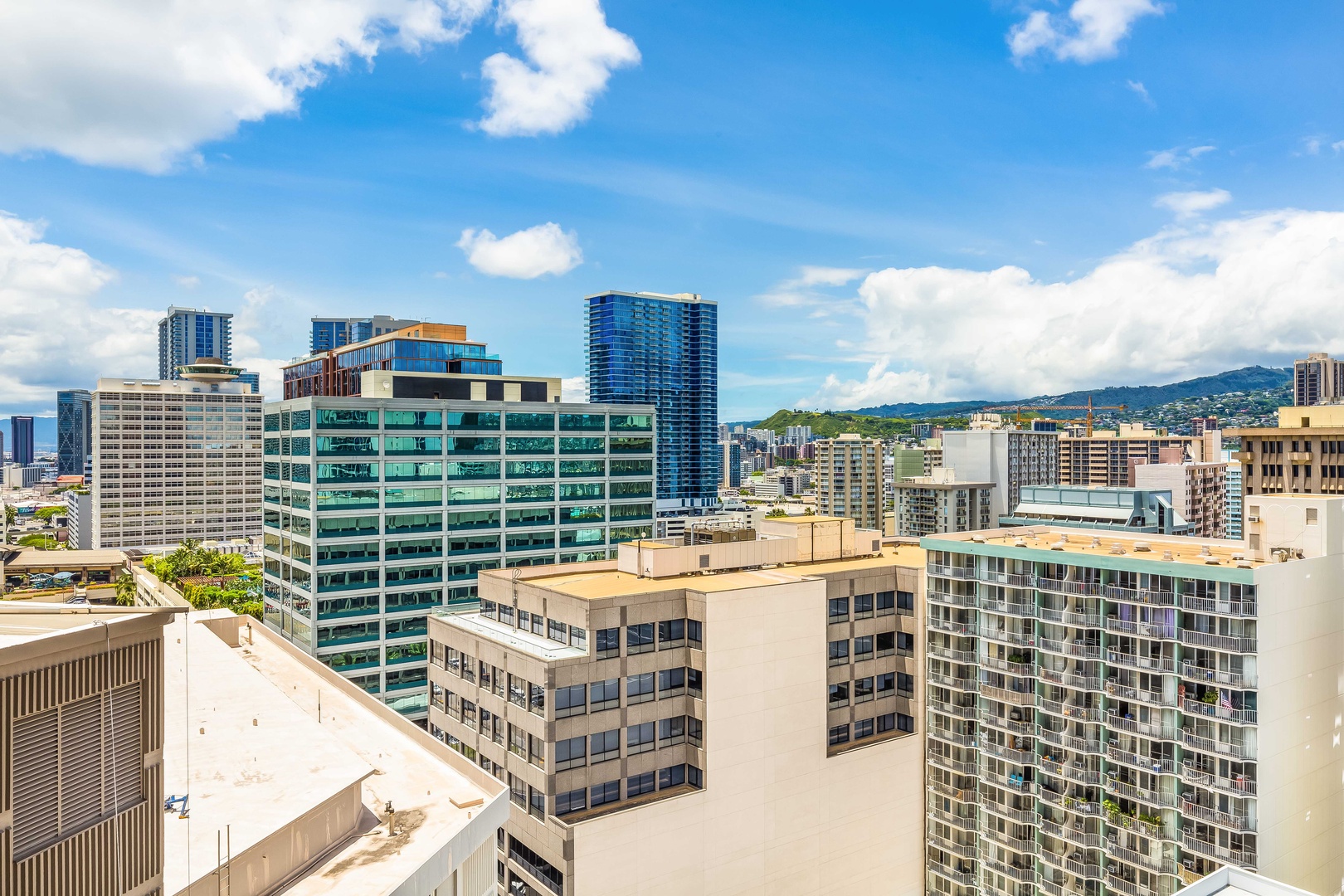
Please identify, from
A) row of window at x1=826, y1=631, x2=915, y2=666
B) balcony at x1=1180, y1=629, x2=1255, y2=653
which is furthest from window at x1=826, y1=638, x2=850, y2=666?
balcony at x1=1180, y1=629, x2=1255, y2=653

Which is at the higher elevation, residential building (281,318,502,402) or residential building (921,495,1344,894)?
residential building (281,318,502,402)

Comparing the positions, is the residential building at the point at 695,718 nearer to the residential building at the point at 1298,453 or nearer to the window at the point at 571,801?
the window at the point at 571,801

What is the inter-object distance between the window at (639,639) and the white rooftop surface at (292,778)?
14130 millimetres

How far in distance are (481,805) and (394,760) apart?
7.11 meters

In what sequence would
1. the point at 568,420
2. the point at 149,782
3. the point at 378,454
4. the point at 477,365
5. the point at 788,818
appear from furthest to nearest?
the point at 477,365 < the point at 568,420 < the point at 378,454 < the point at 788,818 < the point at 149,782

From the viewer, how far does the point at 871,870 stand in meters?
58.7

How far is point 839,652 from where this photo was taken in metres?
58.2

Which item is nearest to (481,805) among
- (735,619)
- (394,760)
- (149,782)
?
(394,760)

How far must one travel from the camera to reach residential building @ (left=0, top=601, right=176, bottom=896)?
15.9 metres

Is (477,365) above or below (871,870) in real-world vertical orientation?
above

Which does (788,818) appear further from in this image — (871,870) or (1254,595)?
(1254,595)

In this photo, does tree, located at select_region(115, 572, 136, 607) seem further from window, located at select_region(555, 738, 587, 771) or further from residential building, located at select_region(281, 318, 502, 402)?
window, located at select_region(555, 738, 587, 771)

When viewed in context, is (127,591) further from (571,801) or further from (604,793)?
(604,793)

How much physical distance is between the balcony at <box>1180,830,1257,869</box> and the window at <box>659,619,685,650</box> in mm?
31248
